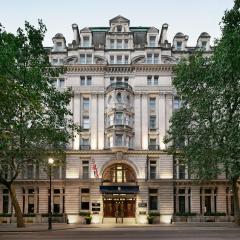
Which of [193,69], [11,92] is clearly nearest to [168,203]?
[193,69]

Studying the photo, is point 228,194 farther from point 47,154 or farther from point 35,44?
point 35,44

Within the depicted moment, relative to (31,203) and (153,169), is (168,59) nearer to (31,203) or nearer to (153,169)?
(153,169)

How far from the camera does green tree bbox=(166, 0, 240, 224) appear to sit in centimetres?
4175

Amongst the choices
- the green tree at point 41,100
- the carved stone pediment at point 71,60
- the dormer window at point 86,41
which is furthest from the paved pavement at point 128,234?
the dormer window at point 86,41

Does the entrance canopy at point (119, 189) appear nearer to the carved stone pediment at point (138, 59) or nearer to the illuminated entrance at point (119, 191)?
the illuminated entrance at point (119, 191)

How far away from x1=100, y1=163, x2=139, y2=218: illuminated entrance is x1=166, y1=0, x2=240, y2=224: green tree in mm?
10399

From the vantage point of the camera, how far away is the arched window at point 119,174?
61.8 meters

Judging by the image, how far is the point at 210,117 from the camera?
4731 centimetres

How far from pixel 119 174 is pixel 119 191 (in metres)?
3.08

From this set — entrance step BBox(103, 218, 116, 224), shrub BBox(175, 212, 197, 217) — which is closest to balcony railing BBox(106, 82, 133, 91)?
entrance step BBox(103, 218, 116, 224)

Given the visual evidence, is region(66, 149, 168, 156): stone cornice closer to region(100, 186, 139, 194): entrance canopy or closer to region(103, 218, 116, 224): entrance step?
region(100, 186, 139, 194): entrance canopy

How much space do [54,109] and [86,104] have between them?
1647 centimetres

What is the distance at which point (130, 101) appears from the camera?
62000mm

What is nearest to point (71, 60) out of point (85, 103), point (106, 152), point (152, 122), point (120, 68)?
point (85, 103)
